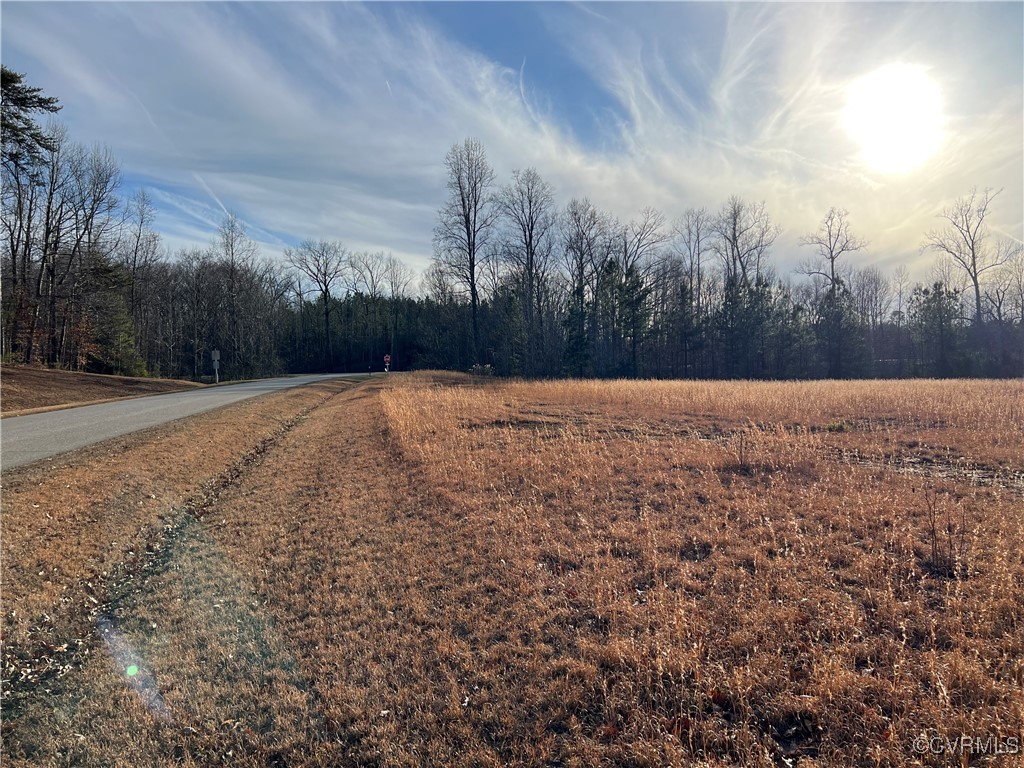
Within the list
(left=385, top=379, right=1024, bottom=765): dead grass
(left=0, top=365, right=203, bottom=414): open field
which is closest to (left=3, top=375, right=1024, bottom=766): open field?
(left=385, top=379, right=1024, bottom=765): dead grass

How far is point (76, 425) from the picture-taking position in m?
12.6

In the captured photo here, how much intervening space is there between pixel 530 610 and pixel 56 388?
26.6 m

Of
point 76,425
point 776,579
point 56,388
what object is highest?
point 56,388

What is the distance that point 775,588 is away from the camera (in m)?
3.77

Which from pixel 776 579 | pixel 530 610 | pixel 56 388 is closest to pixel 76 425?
pixel 56 388

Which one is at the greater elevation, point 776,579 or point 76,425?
point 76,425

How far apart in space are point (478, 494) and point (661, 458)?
301 cm

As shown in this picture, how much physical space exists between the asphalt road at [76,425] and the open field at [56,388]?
134 inches

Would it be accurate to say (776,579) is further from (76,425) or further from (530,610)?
(76,425)

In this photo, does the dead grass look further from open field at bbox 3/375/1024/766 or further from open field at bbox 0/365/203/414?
open field at bbox 0/365/203/414

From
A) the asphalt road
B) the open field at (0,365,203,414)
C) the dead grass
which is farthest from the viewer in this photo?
the open field at (0,365,203,414)

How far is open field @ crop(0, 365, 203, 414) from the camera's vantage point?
1853cm

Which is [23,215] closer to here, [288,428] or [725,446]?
[288,428]

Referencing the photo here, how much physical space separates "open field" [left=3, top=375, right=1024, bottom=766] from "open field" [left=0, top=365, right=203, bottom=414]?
1554cm
